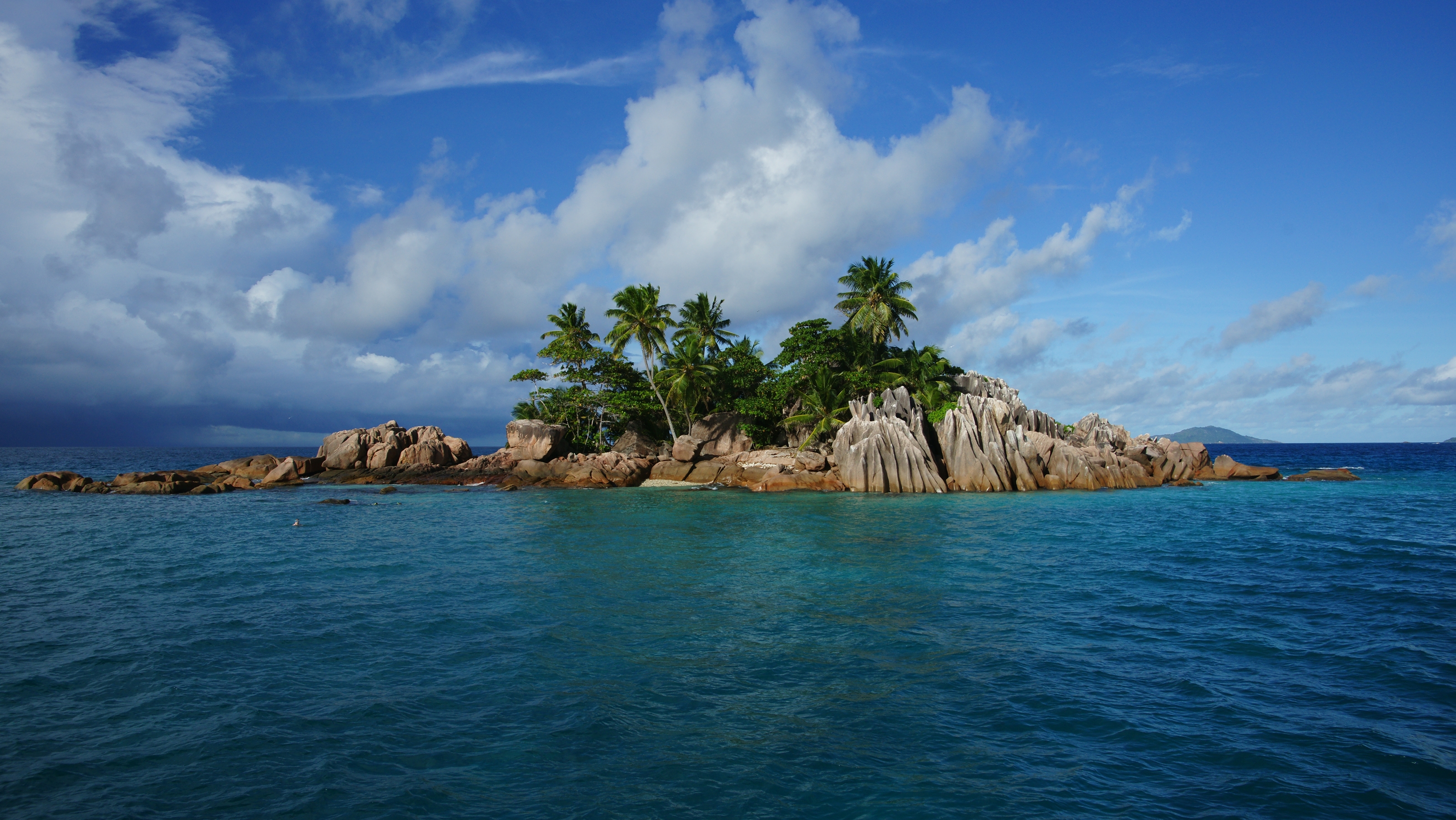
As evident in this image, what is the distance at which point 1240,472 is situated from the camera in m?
52.1

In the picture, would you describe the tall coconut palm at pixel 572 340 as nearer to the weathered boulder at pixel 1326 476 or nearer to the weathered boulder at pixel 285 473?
the weathered boulder at pixel 285 473

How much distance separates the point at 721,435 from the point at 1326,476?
152 feet

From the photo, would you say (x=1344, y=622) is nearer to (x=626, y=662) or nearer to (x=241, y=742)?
(x=626, y=662)

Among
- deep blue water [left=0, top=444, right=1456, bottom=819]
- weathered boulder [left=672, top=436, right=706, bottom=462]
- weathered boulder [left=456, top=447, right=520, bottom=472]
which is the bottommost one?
deep blue water [left=0, top=444, right=1456, bottom=819]

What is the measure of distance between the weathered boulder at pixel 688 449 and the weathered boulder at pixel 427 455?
20.0 metres

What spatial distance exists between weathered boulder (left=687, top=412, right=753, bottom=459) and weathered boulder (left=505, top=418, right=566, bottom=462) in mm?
10910

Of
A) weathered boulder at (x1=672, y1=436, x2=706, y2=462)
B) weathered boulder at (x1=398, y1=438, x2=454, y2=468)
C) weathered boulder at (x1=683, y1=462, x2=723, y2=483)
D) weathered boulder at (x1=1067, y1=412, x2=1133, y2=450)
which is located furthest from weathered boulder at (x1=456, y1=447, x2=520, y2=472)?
weathered boulder at (x1=1067, y1=412, x2=1133, y2=450)

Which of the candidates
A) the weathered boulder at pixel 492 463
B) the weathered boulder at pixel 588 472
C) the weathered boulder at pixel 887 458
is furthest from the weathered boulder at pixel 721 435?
the weathered boulder at pixel 492 463

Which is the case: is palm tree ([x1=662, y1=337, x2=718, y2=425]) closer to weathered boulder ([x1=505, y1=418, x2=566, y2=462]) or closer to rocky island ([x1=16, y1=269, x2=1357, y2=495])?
rocky island ([x1=16, y1=269, x2=1357, y2=495])

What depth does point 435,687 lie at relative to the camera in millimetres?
10938

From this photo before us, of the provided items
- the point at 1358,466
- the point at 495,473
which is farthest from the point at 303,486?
the point at 1358,466

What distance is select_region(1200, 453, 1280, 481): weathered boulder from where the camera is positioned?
1992 inches

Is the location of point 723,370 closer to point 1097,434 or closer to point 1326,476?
point 1097,434

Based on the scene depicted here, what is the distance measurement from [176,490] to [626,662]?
4929 cm
